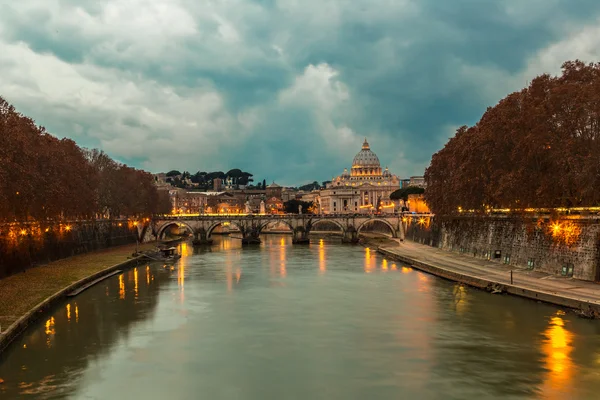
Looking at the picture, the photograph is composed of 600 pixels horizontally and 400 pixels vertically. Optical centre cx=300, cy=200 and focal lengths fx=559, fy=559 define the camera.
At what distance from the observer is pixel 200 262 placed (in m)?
66.9

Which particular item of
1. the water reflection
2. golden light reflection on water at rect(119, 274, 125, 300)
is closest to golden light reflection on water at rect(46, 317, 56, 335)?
golden light reflection on water at rect(119, 274, 125, 300)

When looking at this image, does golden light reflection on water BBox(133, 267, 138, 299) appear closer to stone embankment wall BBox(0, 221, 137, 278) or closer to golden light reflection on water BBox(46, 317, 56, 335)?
stone embankment wall BBox(0, 221, 137, 278)

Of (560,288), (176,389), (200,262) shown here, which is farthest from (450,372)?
(200,262)

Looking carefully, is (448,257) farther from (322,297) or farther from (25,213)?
(25,213)

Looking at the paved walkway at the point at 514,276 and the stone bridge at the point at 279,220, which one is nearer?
the paved walkway at the point at 514,276

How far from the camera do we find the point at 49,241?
56719mm

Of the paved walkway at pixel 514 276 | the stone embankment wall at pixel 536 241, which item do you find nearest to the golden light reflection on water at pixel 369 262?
the paved walkway at pixel 514 276

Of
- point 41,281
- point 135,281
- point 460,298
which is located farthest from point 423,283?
point 41,281

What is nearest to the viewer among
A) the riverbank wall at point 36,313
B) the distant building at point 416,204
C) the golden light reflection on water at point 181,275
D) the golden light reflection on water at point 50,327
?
the riverbank wall at point 36,313

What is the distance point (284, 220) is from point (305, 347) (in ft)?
260

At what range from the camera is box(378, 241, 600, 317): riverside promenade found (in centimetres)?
3170

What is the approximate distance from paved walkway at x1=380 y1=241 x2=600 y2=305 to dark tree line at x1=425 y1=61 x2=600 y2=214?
558 cm

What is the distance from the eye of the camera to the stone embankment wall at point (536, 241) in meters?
37.5

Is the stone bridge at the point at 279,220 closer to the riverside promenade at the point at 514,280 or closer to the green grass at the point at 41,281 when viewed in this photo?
the green grass at the point at 41,281
